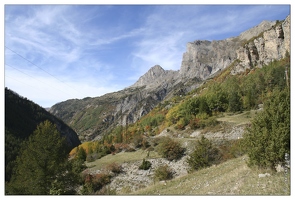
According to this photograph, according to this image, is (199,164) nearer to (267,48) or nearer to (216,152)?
(216,152)

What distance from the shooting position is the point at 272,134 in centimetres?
1113

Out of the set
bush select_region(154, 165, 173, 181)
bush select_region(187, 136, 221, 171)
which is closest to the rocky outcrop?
bush select_region(187, 136, 221, 171)

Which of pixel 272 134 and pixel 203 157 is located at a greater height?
pixel 272 134

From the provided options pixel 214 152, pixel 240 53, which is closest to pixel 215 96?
pixel 214 152

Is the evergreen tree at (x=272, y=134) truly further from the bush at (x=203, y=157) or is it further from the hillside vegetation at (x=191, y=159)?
the bush at (x=203, y=157)

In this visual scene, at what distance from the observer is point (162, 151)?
38.3 m

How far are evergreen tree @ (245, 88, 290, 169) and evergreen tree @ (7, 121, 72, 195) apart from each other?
14197 millimetres

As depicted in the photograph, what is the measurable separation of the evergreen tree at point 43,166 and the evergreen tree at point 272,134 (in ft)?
46.6

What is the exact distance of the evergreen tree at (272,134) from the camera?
425 inches

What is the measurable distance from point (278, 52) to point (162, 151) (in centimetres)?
9067

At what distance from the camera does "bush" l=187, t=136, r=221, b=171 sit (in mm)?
28359

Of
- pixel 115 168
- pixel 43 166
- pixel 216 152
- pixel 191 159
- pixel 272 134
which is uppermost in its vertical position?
pixel 272 134

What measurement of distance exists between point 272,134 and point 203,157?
64.3 feet

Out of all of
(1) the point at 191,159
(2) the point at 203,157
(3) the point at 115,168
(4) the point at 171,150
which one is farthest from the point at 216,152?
(3) the point at 115,168
